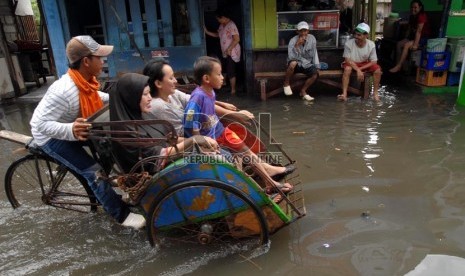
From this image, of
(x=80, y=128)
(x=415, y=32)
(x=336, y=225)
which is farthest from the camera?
(x=415, y=32)

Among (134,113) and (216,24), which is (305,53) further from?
(134,113)

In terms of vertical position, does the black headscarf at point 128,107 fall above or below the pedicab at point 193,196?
above

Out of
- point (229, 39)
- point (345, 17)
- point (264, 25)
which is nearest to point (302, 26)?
point (264, 25)

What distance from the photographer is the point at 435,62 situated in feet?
25.0

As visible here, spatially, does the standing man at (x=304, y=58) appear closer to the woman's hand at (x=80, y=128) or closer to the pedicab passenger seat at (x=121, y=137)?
the pedicab passenger seat at (x=121, y=137)

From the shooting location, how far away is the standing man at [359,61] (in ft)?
24.7

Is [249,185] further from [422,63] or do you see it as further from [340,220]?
[422,63]

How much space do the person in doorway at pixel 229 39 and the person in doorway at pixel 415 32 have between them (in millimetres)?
3951

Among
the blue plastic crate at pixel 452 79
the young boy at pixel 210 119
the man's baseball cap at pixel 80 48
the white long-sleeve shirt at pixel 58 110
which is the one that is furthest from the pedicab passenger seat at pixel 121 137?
the blue plastic crate at pixel 452 79

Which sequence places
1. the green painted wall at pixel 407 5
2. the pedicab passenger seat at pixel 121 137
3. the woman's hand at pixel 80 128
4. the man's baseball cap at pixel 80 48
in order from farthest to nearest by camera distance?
1. the green painted wall at pixel 407 5
2. the man's baseball cap at pixel 80 48
3. the woman's hand at pixel 80 128
4. the pedicab passenger seat at pixel 121 137

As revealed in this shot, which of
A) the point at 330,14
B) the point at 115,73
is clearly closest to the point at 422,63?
the point at 330,14

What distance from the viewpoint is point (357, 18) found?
9562mm

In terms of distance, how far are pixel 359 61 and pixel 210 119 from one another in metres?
5.39

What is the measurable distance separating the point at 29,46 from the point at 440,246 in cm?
1073
